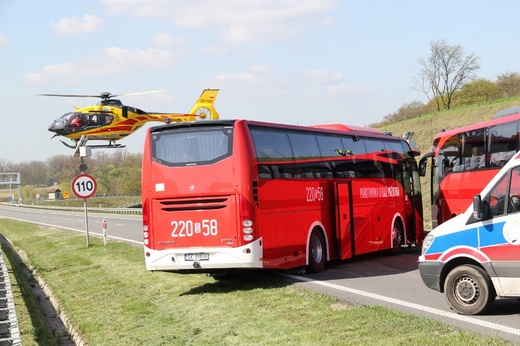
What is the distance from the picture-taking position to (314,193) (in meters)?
15.9

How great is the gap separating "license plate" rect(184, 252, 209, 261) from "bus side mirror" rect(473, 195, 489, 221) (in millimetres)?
5519

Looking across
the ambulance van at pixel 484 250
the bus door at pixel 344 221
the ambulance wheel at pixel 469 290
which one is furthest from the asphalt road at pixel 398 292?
the bus door at pixel 344 221

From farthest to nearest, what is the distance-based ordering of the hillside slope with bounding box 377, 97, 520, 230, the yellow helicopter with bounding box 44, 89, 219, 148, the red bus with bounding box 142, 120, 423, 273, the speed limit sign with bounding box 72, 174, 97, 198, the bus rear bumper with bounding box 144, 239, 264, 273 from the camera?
the hillside slope with bounding box 377, 97, 520, 230, the yellow helicopter with bounding box 44, 89, 219, 148, the speed limit sign with bounding box 72, 174, 97, 198, the red bus with bounding box 142, 120, 423, 273, the bus rear bumper with bounding box 144, 239, 264, 273

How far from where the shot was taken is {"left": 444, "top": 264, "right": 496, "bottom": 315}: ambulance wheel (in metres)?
9.55

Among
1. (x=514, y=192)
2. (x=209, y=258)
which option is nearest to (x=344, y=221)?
(x=209, y=258)

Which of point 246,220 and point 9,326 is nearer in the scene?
point 9,326

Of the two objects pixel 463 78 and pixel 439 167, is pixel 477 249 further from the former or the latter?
pixel 463 78

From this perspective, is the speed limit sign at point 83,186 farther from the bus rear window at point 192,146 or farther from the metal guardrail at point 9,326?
the bus rear window at point 192,146

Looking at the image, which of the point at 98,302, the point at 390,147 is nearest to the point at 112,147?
the point at 390,147

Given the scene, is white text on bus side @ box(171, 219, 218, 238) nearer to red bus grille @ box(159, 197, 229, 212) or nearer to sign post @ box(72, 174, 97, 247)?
red bus grille @ box(159, 197, 229, 212)

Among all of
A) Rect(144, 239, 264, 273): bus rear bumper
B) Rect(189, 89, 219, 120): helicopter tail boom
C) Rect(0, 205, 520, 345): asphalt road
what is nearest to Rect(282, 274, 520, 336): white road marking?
Rect(0, 205, 520, 345): asphalt road

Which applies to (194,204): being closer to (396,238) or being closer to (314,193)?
(314,193)

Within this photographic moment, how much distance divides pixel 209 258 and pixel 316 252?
310 cm

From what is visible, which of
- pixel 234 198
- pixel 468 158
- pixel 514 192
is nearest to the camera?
pixel 514 192
